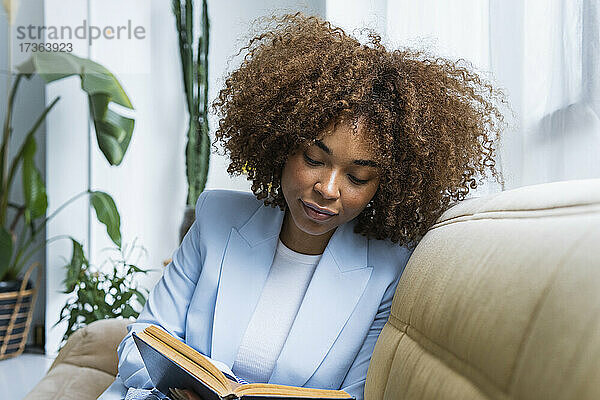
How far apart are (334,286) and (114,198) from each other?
2.70m

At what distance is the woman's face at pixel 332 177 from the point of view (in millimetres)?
1198

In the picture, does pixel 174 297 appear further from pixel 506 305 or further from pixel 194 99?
pixel 194 99

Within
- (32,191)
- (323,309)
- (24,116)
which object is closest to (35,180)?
(32,191)

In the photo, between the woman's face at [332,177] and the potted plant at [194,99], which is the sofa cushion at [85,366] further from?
the potted plant at [194,99]

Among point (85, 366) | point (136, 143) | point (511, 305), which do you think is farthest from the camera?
point (136, 143)

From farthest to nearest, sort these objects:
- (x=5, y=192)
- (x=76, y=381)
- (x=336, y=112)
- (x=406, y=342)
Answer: (x=5, y=192) < (x=76, y=381) < (x=336, y=112) < (x=406, y=342)

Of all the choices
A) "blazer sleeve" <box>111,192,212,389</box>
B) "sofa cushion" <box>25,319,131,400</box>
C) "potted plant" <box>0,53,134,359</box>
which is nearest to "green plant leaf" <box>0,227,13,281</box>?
"potted plant" <box>0,53,134,359</box>

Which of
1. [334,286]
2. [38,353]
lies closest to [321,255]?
[334,286]

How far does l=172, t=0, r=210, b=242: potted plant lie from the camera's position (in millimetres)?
3562

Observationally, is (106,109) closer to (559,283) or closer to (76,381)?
(76,381)

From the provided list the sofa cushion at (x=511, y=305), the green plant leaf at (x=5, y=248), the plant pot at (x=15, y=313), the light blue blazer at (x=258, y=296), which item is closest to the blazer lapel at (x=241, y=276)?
the light blue blazer at (x=258, y=296)

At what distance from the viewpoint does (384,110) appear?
3.93ft

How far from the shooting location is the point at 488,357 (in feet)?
1.95

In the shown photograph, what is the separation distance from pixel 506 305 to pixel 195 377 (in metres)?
0.60
